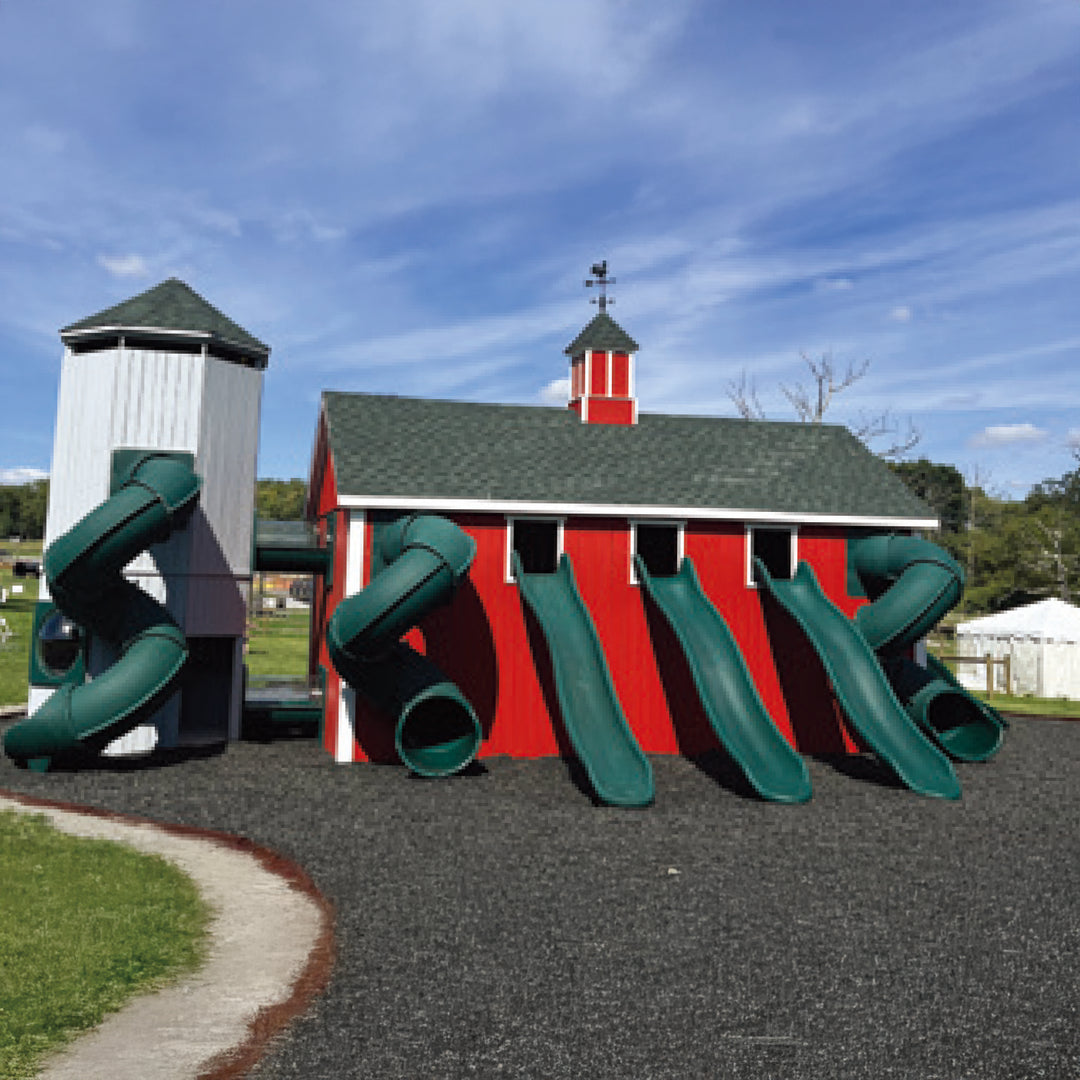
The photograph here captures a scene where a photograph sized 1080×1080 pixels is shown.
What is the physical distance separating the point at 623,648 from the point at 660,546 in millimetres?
2765

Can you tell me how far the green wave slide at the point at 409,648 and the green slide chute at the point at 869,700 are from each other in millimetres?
5871

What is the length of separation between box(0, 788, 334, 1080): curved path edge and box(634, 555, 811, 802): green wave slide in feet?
22.8

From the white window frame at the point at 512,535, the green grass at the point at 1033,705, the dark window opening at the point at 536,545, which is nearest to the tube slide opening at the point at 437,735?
the white window frame at the point at 512,535

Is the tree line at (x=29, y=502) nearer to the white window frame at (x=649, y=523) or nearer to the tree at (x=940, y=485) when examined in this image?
the tree at (x=940, y=485)

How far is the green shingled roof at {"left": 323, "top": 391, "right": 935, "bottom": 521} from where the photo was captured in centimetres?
1772

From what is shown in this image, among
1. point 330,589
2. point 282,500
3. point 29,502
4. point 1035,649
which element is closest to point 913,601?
point 330,589

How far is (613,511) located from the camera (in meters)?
17.7

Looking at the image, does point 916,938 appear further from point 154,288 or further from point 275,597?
point 275,597

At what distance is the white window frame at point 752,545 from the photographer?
1828 cm

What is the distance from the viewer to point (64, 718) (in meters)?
14.0

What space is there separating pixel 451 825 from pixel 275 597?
58.9m

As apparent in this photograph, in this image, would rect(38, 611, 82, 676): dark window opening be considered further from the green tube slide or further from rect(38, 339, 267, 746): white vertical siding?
the green tube slide

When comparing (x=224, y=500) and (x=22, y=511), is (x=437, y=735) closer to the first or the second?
(x=224, y=500)

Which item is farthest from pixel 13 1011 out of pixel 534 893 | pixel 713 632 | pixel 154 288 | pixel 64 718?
pixel 154 288
